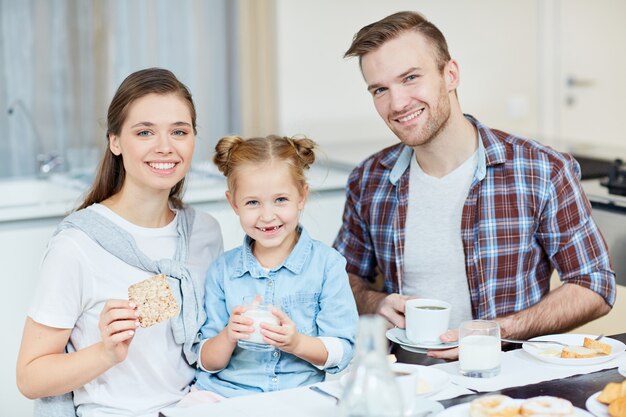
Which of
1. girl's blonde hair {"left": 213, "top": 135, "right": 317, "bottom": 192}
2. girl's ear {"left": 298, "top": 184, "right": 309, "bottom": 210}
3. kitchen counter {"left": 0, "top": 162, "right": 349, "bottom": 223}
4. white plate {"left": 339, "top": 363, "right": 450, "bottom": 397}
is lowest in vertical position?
white plate {"left": 339, "top": 363, "right": 450, "bottom": 397}

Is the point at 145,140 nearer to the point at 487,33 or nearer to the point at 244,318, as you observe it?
the point at 244,318

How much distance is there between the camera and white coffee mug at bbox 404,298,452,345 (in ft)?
5.82

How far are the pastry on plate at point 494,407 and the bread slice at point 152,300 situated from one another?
608 millimetres

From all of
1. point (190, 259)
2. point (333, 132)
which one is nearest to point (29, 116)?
point (333, 132)

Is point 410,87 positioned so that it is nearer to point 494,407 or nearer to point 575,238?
point 575,238

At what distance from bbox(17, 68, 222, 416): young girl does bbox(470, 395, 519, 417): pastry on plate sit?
707 mm

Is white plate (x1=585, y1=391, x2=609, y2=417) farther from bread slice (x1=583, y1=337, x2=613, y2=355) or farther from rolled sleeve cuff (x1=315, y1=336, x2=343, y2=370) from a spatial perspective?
rolled sleeve cuff (x1=315, y1=336, x2=343, y2=370)

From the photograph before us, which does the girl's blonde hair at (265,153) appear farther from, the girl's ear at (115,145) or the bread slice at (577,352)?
the bread slice at (577,352)

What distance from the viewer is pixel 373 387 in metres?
1.12

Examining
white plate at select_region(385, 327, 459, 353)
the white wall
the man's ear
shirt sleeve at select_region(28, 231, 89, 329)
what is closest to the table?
white plate at select_region(385, 327, 459, 353)

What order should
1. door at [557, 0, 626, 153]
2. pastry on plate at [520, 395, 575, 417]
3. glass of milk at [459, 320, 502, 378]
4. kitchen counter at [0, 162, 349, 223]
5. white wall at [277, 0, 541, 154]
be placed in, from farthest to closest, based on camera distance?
door at [557, 0, 626, 153], white wall at [277, 0, 541, 154], kitchen counter at [0, 162, 349, 223], glass of milk at [459, 320, 502, 378], pastry on plate at [520, 395, 575, 417]

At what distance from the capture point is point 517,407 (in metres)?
1.36

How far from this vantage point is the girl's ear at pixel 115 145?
196 centimetres

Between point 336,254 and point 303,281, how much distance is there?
0.10 metres
